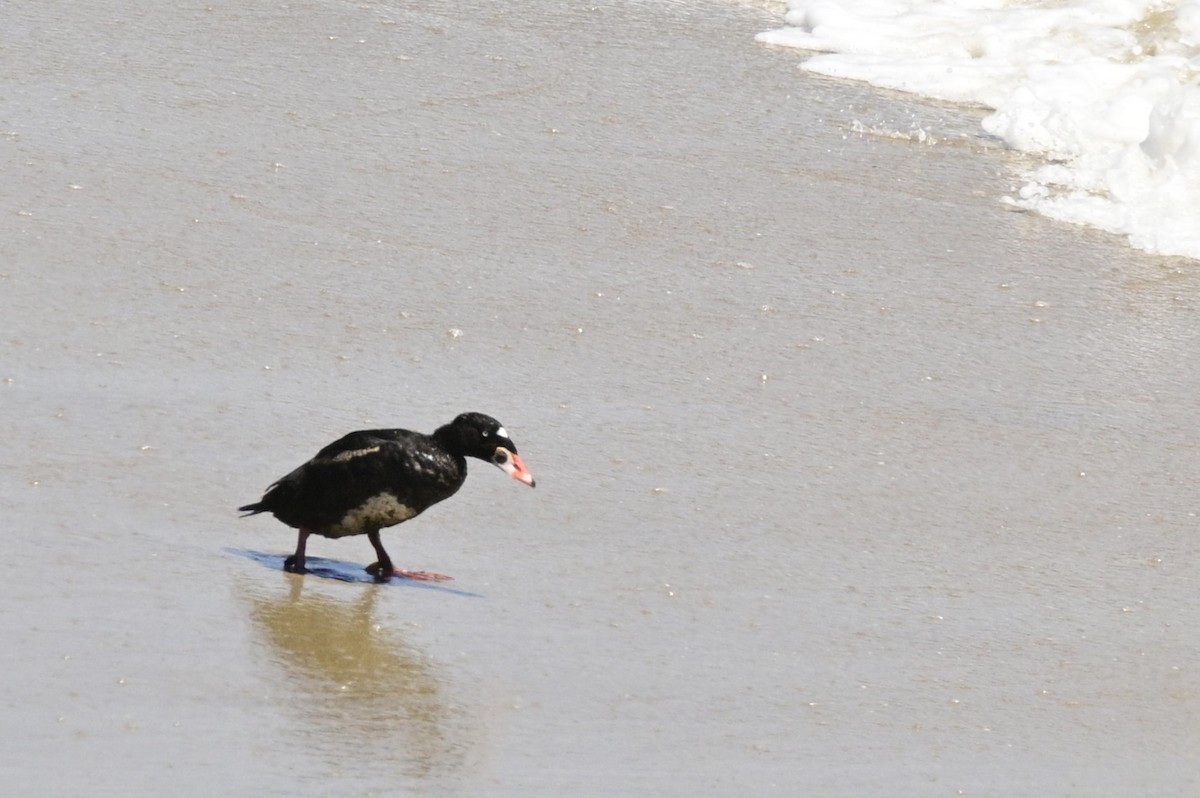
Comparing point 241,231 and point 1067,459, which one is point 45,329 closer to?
point 241,231

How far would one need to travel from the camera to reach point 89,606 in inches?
198

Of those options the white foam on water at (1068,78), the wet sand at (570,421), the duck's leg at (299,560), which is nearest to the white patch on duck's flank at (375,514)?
the duck's leg at (299,560)

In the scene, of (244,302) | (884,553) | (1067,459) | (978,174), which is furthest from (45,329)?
(978,174)

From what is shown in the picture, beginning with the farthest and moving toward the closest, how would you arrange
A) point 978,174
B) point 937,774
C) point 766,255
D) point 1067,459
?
point 978,174, point 766,255, point 1067,459, point 937,774

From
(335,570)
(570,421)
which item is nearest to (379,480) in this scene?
(335,570)

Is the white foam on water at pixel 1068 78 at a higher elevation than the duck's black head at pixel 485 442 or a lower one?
higher

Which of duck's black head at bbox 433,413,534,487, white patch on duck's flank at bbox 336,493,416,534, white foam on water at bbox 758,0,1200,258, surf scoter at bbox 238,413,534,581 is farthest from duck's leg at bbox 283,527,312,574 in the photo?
white foam on water at bbox 758,0,1200,258

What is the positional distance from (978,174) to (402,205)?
3.10 m

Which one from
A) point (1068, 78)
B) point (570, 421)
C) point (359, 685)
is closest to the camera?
point (359, 685)

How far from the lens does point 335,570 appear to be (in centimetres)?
595

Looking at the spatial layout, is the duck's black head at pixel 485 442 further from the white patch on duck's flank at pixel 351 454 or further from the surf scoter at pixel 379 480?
the white patch on duck's flank at pixel 351 454

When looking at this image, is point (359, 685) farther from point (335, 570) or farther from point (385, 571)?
Answer: point (335, 570)

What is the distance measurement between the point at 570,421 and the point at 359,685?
2.11 metres

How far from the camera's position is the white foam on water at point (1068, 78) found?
32.0 ft
